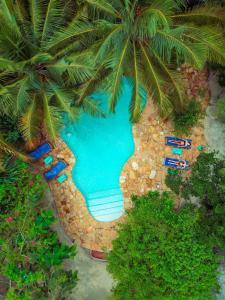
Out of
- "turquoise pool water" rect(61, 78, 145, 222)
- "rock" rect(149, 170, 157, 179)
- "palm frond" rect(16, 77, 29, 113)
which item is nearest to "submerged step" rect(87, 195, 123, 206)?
"turquoise pool water" rect(61, 78, 145, 222)

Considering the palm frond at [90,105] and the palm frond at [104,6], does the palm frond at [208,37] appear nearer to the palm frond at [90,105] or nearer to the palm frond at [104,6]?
the palm frond at [104,6]

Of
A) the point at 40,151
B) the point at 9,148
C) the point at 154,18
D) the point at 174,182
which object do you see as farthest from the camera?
the point at 40,151

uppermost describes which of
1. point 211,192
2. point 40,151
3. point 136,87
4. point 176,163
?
point 136,87

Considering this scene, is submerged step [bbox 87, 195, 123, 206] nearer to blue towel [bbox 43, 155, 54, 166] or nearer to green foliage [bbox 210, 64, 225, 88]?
blue towel [bbox 43, 155, 54, 166]

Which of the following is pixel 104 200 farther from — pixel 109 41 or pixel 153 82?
pixel 109 41

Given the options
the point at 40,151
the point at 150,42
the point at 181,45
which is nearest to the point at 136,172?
the point at 40,151

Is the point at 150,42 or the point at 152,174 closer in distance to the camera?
the point at 150,42
